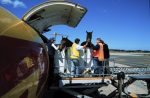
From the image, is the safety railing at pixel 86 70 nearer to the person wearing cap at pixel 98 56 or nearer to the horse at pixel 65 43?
the person wearing cap at pixel 98 56

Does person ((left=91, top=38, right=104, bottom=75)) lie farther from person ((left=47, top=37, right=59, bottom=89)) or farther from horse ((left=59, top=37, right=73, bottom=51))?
person ((left=47, top=37, right=59, bottom=89))

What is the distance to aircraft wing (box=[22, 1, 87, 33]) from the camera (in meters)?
10.3

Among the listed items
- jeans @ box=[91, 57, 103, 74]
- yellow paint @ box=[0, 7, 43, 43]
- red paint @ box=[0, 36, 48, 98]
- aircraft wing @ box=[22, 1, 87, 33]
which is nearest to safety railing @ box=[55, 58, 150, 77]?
jeans @ box=[91, 57, 103, 74]

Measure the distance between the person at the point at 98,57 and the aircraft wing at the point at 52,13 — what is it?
1.24 metres

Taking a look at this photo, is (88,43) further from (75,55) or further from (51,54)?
(51,54)

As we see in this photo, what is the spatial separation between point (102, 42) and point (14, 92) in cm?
832

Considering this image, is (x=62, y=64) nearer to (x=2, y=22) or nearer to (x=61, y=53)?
(x=61, y=53)

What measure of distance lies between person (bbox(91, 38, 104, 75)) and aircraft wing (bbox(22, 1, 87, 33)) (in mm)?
1238

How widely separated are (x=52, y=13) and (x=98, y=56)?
7.95 ft

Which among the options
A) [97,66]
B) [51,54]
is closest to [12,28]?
[51,54]

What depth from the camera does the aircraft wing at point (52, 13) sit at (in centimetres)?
1031

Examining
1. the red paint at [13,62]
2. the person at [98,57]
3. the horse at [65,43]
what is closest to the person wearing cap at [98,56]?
the person at [98,57]

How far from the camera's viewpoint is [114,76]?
37.4 ft

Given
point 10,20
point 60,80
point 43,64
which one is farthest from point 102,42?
point 10,20
